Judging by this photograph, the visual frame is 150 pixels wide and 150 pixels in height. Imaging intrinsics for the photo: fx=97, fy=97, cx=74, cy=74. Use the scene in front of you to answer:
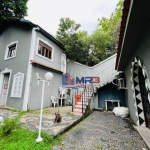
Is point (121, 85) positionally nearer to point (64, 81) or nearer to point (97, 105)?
point (97, 105)

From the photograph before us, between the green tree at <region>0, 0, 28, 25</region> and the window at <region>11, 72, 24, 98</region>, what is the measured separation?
6.08 m

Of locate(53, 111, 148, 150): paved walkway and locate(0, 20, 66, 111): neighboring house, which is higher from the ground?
locate(0, 20, 66, 111): neighboring house

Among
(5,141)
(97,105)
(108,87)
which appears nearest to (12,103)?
(5,141)

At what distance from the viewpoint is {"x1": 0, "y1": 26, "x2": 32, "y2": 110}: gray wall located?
7.30m

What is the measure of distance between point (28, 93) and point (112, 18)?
25398 mm

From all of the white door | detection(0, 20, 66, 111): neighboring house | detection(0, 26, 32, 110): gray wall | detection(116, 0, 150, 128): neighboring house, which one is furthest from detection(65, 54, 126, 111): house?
the white door

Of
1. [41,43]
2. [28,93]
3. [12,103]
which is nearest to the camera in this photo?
[28,93]

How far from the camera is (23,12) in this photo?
10555mm

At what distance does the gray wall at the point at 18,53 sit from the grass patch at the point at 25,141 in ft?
12.8

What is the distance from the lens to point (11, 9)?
31.5 ft

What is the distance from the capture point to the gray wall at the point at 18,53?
730cm

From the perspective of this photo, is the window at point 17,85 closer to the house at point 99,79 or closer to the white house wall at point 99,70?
the house at point 99,79

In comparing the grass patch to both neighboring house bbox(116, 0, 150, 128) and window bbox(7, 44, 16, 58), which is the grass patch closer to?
neighboring house bbox(116, 0, 150, 128)

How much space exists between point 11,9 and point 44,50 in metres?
5.59
